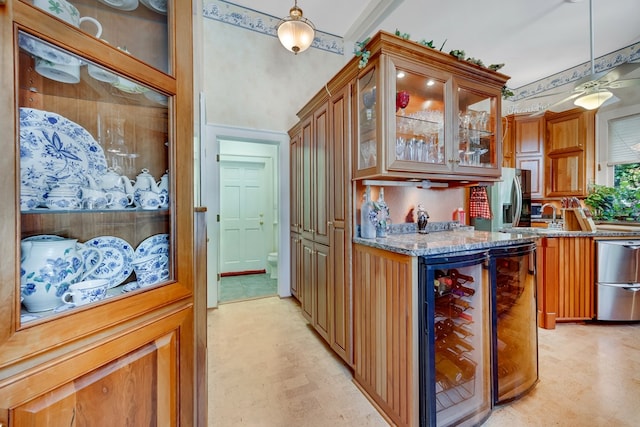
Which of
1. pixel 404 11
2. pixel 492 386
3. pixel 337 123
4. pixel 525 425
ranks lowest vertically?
pixel 525 425

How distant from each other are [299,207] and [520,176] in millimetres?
3142

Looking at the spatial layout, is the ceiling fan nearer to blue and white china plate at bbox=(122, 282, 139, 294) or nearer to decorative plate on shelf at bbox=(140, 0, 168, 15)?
decorative plate on shelf at bbox=(140, 0, 168, 15)

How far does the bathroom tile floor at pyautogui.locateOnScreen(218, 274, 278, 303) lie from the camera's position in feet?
11.2

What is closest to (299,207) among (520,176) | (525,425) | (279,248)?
(279,248)

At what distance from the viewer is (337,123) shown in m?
1.94

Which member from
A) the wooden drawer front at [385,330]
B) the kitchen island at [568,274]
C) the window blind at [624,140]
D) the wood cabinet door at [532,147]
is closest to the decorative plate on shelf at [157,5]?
the wooden drawer front at [385,330]

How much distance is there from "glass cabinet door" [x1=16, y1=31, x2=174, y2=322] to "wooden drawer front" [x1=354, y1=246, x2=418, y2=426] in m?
1.09

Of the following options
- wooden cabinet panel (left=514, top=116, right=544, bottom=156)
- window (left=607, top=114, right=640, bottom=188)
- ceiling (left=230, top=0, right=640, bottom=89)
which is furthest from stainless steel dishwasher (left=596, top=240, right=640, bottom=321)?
ceiling (left=230, top=0, right=640, bottom=89)

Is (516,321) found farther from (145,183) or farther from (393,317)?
(145,183)

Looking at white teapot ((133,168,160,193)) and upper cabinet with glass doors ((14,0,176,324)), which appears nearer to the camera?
upper cabinet with glass doors ((14,0,176,324))

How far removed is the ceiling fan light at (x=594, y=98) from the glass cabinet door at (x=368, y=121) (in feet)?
8.50

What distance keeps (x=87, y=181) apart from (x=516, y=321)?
235 centimetres

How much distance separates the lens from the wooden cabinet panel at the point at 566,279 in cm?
255

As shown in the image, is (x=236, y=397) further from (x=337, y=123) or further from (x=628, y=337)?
(x=628, y=337)
